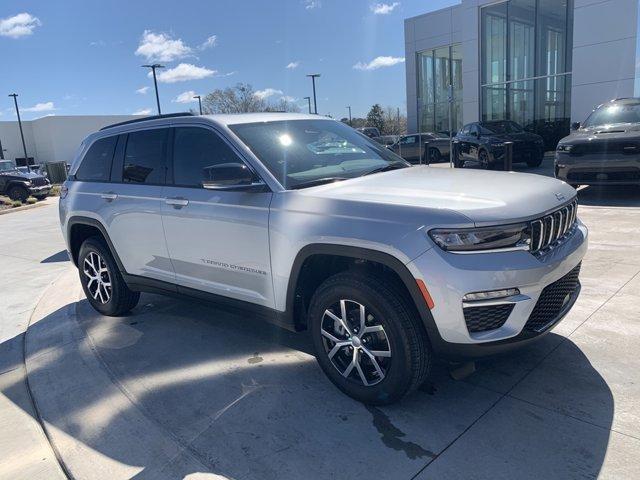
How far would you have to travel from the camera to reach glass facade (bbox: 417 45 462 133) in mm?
27938

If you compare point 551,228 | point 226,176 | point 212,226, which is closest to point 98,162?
point 212,226

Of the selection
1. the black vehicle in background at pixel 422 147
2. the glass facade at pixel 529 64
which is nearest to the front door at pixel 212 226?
the black vehicle in background at pixel 422 147

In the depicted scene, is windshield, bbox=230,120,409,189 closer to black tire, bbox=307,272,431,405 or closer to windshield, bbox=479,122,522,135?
black tire, bbox=307,272,431,405

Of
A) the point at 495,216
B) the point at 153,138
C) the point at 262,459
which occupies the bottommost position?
the point at 262,459

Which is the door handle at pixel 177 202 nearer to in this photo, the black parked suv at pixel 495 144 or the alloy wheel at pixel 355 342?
the alloy wheel at pixel 355 342

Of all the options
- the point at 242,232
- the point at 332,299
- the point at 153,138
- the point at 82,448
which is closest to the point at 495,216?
the point at 332,299

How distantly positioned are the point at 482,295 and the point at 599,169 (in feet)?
25.7

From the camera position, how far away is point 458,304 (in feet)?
8.83

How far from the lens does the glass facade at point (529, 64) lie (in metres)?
20.3

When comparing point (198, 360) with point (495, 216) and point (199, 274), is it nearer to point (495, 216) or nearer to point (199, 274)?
point (199, 274)

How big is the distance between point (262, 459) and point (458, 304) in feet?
4.34

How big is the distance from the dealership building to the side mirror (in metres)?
16.3

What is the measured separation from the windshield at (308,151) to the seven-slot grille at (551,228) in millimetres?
1326

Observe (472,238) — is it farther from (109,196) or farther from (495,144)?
(495,144)
